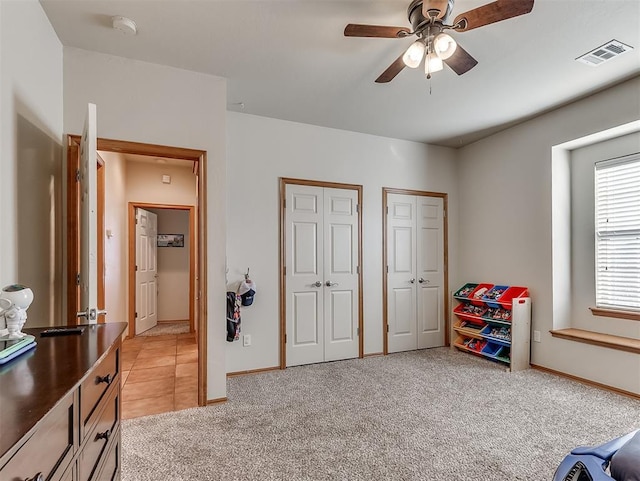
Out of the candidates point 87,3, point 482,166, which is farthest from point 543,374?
point 87,3

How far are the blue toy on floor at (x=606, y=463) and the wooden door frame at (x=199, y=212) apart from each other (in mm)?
2373

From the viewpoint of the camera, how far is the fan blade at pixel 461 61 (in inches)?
77.1

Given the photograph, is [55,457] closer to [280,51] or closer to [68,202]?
[68,202]

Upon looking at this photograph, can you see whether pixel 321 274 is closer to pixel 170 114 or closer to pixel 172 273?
pixel 170 114

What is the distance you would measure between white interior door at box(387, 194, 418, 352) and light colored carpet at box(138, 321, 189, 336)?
3313 millimetres

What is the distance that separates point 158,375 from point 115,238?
6.67 feet

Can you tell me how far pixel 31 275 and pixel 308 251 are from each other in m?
2.40

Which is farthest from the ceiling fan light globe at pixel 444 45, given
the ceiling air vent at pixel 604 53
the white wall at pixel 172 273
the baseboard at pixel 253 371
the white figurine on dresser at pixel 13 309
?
the white wall at pixel 172 273

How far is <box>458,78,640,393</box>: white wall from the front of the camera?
2988 mm

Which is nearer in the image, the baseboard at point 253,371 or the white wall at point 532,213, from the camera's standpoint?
the white wall at point 532,213

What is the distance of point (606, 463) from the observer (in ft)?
3.94

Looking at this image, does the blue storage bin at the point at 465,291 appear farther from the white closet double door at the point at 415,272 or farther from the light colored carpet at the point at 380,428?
the light colored carpet at the point at 380,428

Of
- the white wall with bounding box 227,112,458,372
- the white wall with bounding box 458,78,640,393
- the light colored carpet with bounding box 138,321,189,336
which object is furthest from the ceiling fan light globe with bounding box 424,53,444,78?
the light colored carpet with bounding box 138,321,189,336

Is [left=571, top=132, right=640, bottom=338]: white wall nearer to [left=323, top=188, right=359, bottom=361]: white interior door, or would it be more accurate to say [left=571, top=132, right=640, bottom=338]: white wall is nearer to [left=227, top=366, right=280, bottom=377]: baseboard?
[left=323, top=188, right=359, bottom=361]: white interior door
